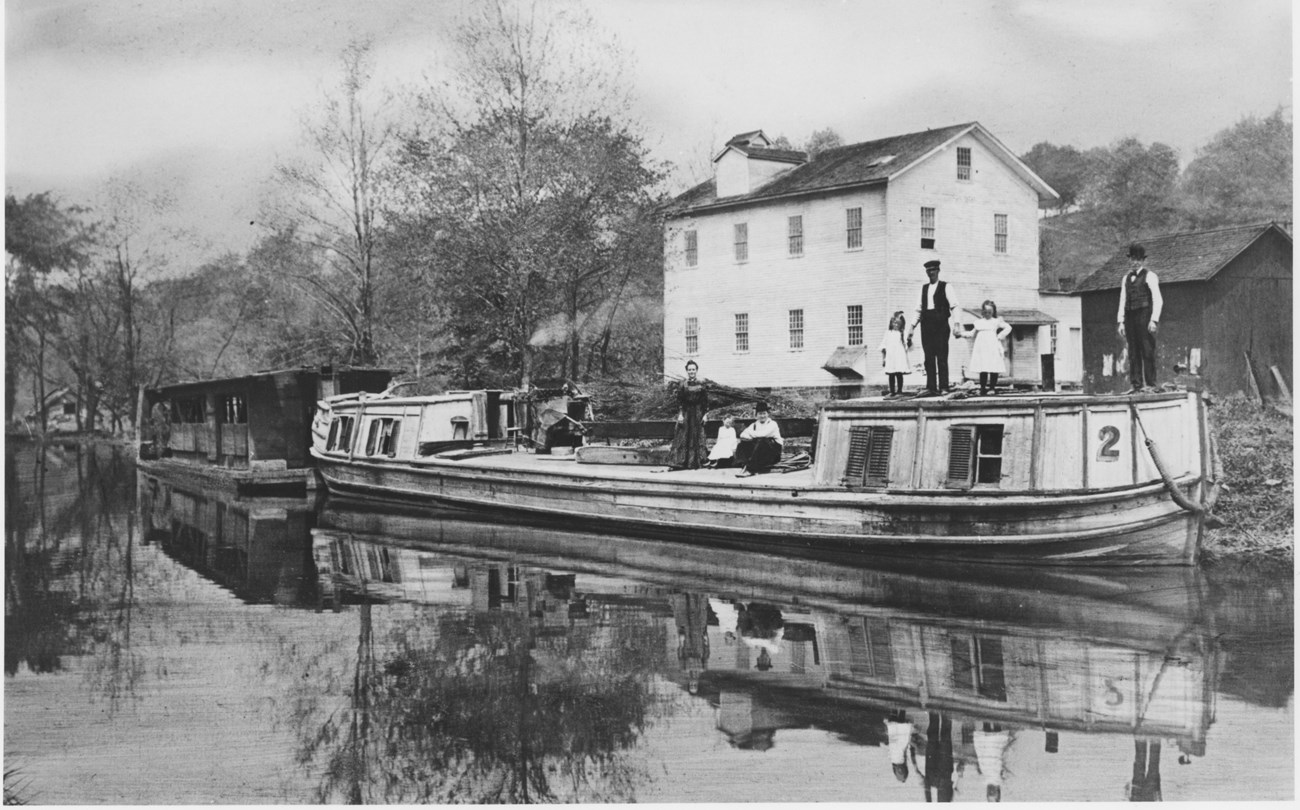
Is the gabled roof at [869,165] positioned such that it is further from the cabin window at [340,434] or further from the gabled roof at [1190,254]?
the cabin window at [340,434]

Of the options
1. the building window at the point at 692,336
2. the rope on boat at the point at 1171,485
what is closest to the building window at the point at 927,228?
the building window at the point at 692,336

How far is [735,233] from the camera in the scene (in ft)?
117

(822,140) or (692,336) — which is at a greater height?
(822,140)

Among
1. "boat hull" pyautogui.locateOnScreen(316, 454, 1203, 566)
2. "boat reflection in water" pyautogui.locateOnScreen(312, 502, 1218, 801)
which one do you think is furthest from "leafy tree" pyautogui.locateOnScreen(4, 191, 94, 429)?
"boat hull" pyautogui.locateOnScreen(316, 454, 1203, 566)

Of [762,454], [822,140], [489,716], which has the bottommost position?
[489,716]

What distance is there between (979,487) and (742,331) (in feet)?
66.1

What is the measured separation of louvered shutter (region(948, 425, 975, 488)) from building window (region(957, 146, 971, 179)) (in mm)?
18633

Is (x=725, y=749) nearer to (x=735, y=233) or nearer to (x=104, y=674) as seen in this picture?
(x=104, y=674)

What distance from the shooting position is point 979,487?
15.5 meters

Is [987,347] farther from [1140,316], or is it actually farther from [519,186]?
[519,186]

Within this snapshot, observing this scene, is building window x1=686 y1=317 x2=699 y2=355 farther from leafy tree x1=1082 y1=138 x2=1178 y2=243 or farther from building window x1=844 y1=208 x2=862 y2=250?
leafy tree x1=1082 y1=138 x2=1178 y2=243

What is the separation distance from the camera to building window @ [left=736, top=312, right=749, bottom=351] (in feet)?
115

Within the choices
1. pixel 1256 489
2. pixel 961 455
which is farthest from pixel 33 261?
pixel 1256 489

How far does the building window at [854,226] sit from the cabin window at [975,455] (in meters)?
17.7
